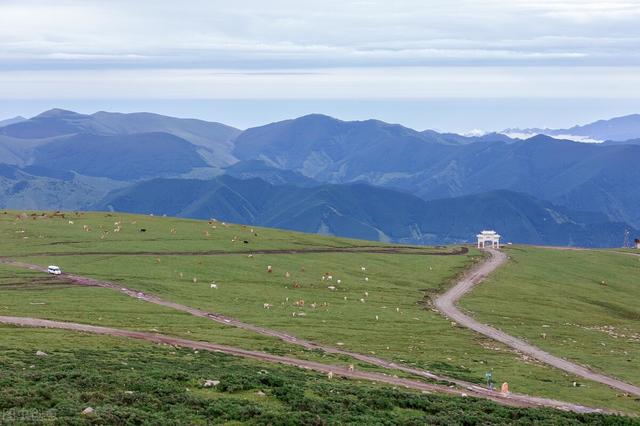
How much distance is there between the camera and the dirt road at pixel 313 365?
54125mm

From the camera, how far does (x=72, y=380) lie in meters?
42.7

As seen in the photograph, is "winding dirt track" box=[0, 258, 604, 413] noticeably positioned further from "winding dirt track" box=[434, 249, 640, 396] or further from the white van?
"winding dirt track" box=[434, 249, 640, 396]

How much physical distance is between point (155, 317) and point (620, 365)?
41.1 m

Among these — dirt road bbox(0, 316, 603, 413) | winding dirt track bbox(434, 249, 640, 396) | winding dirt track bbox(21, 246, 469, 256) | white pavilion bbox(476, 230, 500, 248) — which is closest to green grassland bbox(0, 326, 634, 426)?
dirt road bbox(0, 316, 603, 413)

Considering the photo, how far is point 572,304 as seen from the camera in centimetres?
11375

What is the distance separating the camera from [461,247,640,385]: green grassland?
262 ft

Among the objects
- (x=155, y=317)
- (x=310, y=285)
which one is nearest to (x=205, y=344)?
(x=155, y=317)

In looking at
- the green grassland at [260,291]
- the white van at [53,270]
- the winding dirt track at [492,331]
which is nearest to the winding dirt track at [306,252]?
the green grassland at [260,291]

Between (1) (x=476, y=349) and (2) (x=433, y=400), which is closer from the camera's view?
(2) (x=433, y=400)

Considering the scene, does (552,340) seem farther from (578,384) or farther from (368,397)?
(368,397)

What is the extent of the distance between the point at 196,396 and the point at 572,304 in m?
82.2

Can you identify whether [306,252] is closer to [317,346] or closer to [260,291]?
[260,291]

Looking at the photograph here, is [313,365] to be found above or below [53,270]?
below

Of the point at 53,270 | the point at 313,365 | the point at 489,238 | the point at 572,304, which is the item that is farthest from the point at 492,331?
the point at 489,238
